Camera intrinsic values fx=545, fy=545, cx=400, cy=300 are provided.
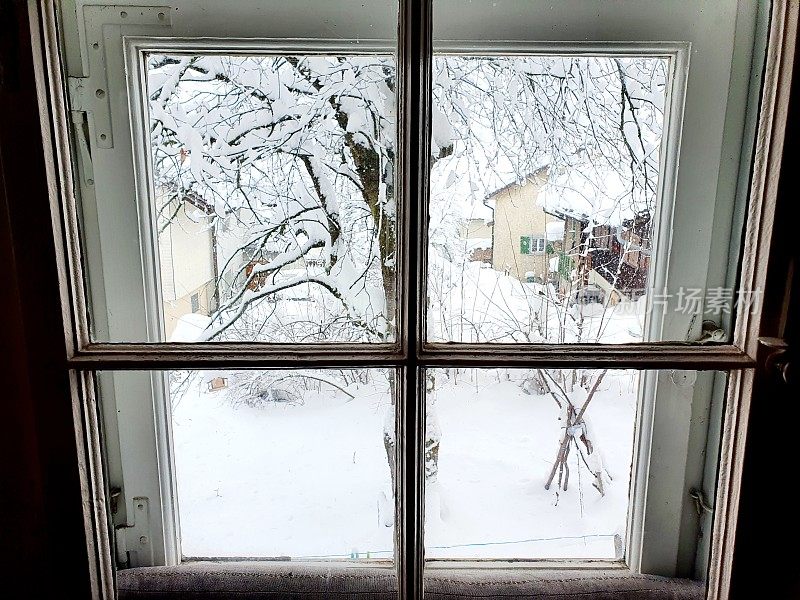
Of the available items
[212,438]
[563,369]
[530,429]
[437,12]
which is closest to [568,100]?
[437,12]

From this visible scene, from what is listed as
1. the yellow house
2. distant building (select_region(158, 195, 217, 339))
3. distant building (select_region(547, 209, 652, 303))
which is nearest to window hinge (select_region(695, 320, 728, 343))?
distant building (select_region(547, 209, 652, 303))

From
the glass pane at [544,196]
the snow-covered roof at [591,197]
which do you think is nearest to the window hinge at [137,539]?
the glass pane at [544,196]

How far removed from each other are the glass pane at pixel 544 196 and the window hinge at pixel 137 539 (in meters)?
0.55

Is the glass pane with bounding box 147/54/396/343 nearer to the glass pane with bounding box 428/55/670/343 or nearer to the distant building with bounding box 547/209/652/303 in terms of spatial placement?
the glass pane with bounding box 428/55/670/343

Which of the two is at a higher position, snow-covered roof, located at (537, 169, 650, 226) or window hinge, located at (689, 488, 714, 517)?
snow-covered roof, located at (537, 169, 650, 226)

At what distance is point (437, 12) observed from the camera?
74cm

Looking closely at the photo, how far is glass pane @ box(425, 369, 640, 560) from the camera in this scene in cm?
84

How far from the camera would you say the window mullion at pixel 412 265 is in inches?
27.7

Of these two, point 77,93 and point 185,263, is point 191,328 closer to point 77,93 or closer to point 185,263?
point 185,263

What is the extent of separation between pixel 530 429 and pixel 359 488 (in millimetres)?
289

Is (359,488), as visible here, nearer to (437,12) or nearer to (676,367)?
(676,367)

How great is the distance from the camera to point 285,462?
88 centimetres

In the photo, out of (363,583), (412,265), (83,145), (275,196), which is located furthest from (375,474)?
(83,145)

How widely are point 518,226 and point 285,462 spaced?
1.71ft
